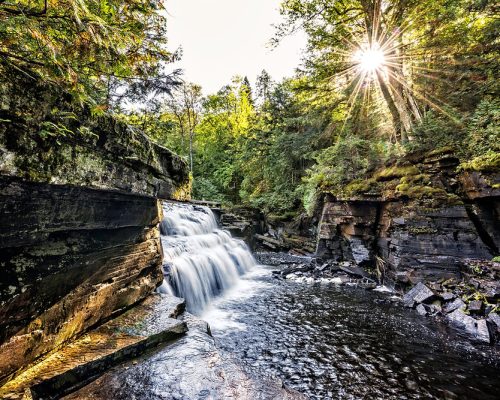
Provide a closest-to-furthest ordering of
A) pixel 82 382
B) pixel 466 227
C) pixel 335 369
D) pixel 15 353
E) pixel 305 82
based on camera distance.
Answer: pixel 15 353, pixel 82 382, pixel 335 369, pixel 466 227, pixel 305 82

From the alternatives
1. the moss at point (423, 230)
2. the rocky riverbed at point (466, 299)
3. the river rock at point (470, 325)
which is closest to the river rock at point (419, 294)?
the rocky riverbed at point (466, 299)

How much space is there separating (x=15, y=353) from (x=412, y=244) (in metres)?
9.82

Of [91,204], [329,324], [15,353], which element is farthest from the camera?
[329,324]

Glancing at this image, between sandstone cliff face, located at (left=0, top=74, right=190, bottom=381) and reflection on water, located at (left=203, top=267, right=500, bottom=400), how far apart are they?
3.12 m

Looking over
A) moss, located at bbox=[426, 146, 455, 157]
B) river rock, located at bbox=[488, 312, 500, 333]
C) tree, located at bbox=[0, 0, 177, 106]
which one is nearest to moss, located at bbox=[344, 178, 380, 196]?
moss, located at bbox=[426, 146, 455, 157]

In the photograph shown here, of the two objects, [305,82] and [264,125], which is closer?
[305,82]

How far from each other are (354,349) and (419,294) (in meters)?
3.59

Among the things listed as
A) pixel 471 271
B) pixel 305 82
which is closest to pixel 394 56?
pixel 305 82

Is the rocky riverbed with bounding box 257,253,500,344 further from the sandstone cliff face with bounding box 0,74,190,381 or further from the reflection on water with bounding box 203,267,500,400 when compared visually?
the sandstone cliff face with bounding box 0,74,190,381

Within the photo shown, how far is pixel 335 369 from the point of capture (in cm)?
465

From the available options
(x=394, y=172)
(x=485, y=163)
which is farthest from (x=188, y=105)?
(x=485, y=163)

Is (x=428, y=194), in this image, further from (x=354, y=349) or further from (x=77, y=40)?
(x=77, y=40)

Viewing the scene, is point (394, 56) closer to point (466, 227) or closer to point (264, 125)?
point (466, 227)

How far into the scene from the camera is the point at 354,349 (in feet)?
17.4
